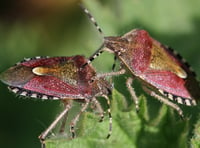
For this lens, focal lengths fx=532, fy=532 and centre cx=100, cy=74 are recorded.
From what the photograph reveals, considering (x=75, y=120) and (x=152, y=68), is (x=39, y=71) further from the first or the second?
(x=152, y=68)

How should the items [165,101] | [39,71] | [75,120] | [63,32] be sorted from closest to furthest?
[75,120] < [39,71] < [165,101] < [63,32]

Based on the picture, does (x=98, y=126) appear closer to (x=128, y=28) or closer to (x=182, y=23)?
(x=128, y=28)

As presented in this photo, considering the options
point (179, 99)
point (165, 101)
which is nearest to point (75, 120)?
point (165, 101)

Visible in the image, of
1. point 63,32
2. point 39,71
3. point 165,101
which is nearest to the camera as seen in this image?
point 39,71

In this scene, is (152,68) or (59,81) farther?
(152,68)

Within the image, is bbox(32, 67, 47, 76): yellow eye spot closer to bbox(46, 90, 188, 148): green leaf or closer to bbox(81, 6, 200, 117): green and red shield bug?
bbox(81, 6, 200, 117): green and red shield bug

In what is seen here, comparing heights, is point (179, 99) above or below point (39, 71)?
below
